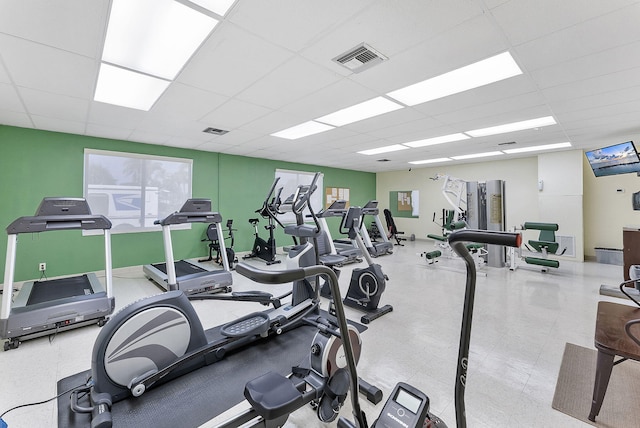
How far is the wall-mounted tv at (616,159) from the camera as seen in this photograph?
421cm

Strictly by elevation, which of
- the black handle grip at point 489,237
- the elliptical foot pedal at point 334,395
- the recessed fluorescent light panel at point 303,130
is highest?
the recessed fluorescent light panel at point 303,130

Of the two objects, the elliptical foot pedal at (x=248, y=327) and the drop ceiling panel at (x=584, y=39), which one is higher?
the drop ceiling panel at (x=584, y=39)

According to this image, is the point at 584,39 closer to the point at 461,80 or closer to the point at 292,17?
the point at 461,80

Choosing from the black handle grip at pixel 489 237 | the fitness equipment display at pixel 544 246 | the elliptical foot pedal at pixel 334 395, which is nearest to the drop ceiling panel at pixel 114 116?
the elliptical foot pedal at pixel 334 395

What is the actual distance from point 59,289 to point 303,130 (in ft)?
13.2

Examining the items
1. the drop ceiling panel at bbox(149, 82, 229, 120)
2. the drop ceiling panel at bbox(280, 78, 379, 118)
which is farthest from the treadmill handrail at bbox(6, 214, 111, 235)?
the drop ceiling panel at bbox(280, 78, 379, 118)

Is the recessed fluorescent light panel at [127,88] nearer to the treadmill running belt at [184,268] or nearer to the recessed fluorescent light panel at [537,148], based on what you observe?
the treadmill running belt at [184,268]

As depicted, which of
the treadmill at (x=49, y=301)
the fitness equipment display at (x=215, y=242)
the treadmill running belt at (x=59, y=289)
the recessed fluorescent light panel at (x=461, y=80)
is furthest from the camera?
the fitness equipment display at (x=215, y=242)

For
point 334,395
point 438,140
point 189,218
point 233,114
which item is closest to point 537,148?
point 438,140

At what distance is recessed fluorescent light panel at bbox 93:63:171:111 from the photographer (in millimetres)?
2557

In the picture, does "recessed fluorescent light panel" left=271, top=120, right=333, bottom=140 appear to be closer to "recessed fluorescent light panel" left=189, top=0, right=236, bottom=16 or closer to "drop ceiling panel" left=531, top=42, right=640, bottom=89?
"recessed fluorescent light panel" left=189, top=0, right=236, bottom=16

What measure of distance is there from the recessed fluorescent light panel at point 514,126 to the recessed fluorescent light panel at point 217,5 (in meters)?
4.18

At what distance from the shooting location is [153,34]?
1968mm

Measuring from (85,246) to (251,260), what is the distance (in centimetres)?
294
